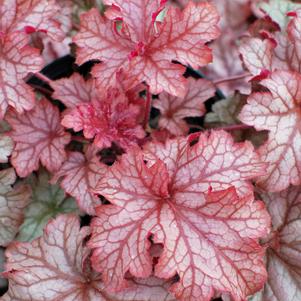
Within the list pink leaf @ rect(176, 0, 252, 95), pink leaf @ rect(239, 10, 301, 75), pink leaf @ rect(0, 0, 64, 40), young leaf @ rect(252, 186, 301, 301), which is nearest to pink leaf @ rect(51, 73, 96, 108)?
pink leaf @ rect(0, 0, 64, 40)

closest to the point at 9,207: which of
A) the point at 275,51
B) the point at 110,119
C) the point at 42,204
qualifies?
the point at 42,204

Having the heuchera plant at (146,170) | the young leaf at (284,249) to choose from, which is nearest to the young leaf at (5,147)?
the heuchera plant at (146,170)

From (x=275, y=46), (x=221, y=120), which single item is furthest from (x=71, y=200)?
(x=275, y=46)

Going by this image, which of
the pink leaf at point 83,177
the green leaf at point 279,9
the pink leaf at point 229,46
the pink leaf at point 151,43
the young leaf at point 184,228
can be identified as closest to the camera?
the young leaf at point 184,228

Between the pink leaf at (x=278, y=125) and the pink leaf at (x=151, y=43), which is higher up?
the pink leaf at (x=151, y=43)

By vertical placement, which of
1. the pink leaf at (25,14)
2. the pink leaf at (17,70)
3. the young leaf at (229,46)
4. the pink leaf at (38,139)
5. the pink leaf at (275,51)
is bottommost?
the young leaf at (229,46)

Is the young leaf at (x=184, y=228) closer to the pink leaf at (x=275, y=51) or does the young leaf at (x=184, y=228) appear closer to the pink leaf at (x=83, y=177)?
the pink leaf at (x=83, y=177)

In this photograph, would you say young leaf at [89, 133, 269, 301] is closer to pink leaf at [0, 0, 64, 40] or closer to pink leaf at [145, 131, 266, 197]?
pink leaf at [145, 131, 266, 197]
